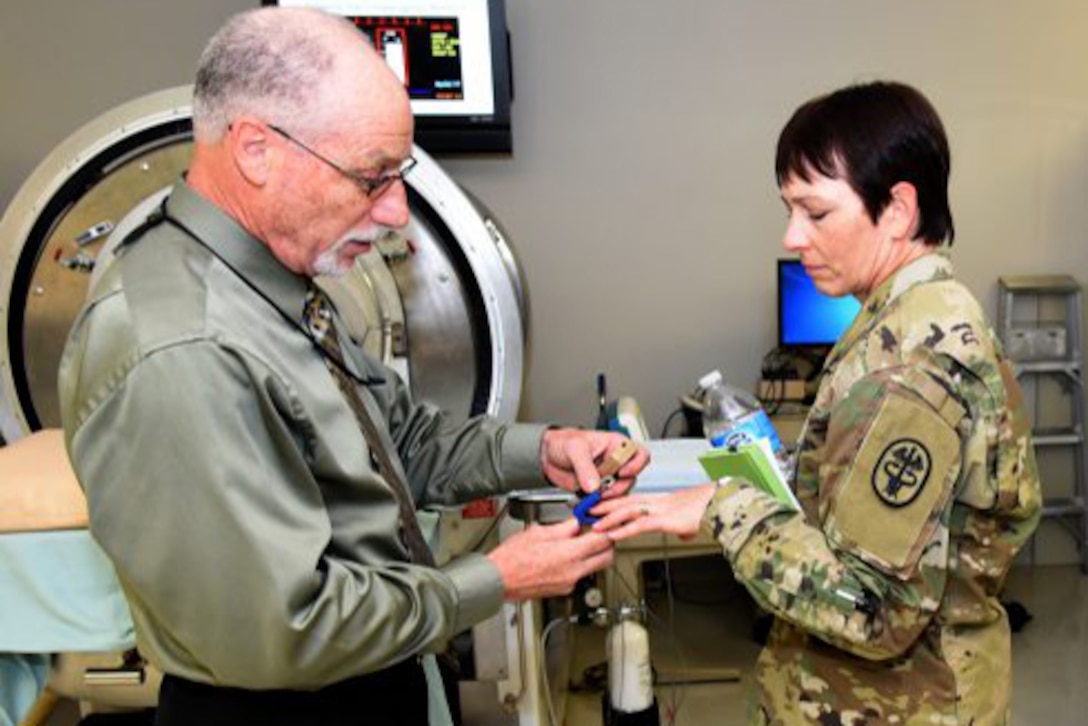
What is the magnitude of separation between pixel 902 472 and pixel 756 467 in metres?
0.22

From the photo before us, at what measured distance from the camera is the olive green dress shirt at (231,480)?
0.78 m

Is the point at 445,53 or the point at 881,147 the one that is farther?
the point at 445,53

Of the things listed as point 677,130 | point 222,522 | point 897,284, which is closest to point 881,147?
point 897,284

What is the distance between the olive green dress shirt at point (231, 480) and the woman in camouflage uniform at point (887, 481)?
14.7 inches

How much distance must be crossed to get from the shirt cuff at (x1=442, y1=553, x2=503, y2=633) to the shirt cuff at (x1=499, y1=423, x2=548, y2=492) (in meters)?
0.36

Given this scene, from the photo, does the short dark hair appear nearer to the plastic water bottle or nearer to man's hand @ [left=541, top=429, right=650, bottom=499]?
the plastic water bottle

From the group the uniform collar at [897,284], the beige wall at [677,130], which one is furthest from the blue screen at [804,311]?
the uniform collar at [897,284]

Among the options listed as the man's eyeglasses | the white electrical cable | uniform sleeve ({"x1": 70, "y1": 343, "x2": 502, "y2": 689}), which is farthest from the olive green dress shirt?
the white electrical cable

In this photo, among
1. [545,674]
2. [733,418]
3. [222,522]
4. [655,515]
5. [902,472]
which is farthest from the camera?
[545,674]

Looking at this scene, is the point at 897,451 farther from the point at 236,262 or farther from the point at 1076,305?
the point at 1076,305

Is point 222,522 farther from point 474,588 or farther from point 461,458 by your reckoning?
point 461,458

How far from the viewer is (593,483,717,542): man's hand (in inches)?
44.9

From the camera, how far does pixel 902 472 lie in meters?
0.93

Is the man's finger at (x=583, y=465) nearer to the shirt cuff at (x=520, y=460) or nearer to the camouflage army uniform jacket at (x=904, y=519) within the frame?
the shirt cuff at (x=520, y=460)
